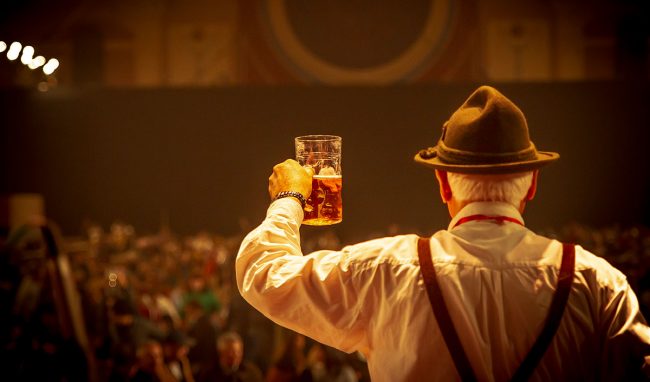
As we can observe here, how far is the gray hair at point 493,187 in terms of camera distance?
162 centimetres

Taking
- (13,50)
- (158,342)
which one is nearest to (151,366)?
(158,342)

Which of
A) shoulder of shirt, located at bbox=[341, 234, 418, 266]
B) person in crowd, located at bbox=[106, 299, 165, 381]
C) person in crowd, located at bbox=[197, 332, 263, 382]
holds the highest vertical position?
shoulder of shirt, located at bbox=[341, 234, 418, 266]

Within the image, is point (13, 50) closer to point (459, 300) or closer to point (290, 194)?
point (290, 194)

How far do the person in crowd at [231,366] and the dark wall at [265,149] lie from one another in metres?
7.08

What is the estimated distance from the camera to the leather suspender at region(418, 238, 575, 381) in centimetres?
149

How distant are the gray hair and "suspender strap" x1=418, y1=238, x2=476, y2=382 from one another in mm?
187

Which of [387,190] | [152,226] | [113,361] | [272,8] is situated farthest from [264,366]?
[272,8]

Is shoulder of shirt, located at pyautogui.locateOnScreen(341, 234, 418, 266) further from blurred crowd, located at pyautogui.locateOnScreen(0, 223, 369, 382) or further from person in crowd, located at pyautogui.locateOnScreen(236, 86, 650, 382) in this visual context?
blurred crowd, located at pyautogui.locateOnScreen(0, 223, 369, 382)

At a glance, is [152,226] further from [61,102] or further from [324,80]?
[324,80]

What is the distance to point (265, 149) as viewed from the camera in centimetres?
1366

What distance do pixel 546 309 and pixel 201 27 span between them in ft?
47.0

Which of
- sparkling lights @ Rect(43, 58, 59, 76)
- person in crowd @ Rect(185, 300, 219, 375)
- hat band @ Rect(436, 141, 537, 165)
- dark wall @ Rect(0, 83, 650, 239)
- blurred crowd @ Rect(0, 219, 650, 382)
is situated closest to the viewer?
hat band @ Rect(436, 141, 537, 165)

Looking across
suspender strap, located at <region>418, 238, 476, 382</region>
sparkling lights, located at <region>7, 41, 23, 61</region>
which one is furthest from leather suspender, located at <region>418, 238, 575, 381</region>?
sparkling lights, located at <region>7, 41, 23, 61</region>

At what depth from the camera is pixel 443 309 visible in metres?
1.50
